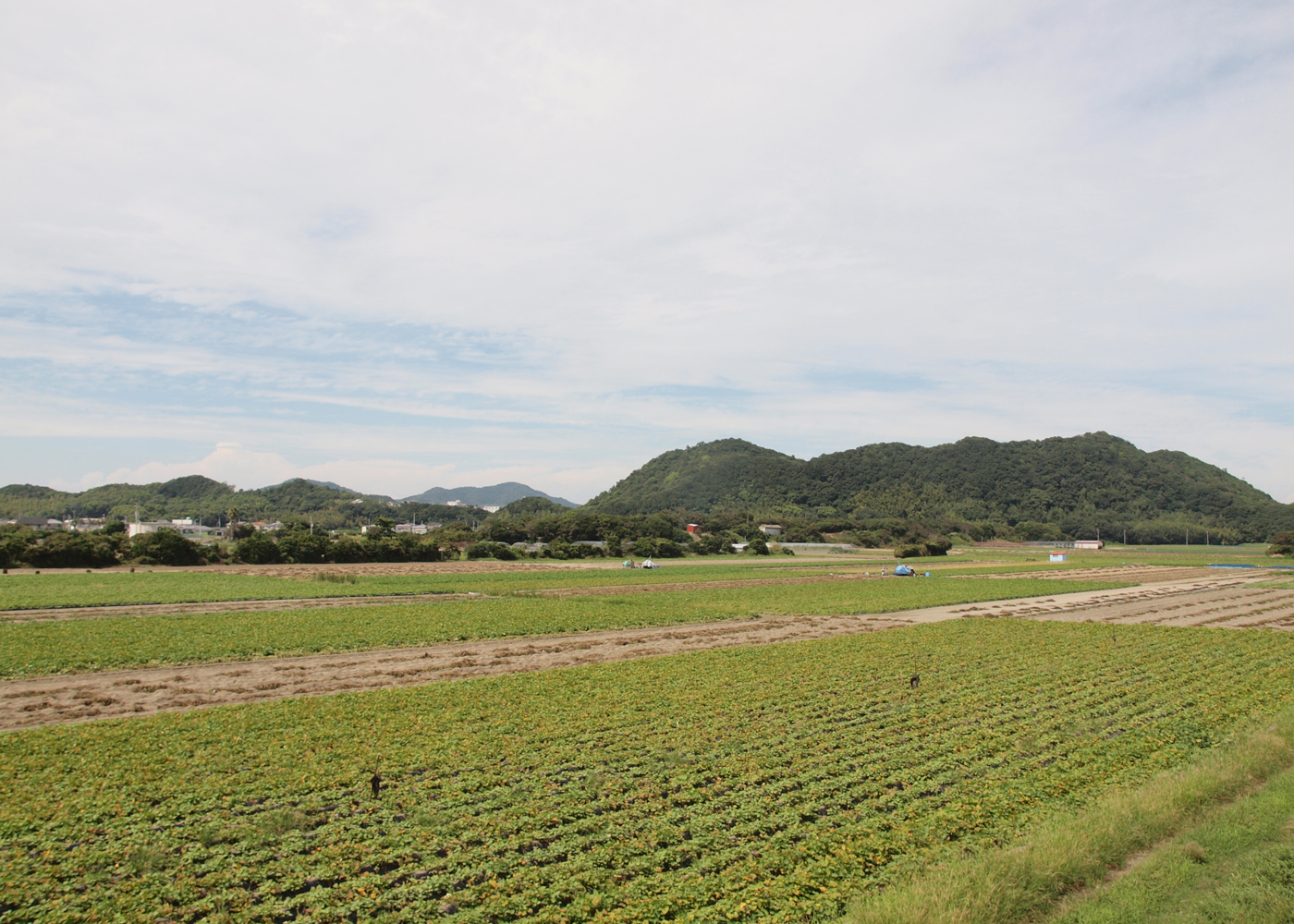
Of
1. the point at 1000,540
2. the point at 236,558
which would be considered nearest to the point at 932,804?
the point at 236,558

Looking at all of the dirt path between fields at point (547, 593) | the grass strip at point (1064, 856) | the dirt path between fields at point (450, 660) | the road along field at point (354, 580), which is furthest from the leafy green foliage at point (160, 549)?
the grass strip at point (1064, 856)

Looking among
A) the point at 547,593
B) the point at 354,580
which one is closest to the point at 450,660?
the point at 547,593

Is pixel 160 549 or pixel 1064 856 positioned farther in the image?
pixel 160 549

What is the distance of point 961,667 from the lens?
20391 mm

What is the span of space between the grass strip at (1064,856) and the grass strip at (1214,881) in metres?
0.27

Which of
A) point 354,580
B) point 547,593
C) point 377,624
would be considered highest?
point 354,580

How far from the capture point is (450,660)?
22016 mm

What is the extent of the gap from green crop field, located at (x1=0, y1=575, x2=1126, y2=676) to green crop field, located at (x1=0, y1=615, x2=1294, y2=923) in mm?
8849

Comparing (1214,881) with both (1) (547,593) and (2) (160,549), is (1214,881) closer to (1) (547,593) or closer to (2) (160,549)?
(1) (547,593)

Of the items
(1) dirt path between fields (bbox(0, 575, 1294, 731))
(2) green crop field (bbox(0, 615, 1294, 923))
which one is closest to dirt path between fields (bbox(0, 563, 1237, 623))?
(1) dirt path between fields (bbox(0, 575, 1294, 731))

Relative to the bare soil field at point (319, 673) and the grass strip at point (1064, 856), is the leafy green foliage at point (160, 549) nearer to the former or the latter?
the bare soil field at point (319, 673)

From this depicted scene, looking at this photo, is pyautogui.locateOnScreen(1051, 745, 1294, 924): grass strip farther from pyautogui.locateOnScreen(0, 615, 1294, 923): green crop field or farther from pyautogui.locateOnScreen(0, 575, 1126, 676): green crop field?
pyautogui.locateOnScreen(0, 575, 1126, 676): green crop field

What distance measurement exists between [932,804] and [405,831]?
7.03m

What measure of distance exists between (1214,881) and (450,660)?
62.3ft
